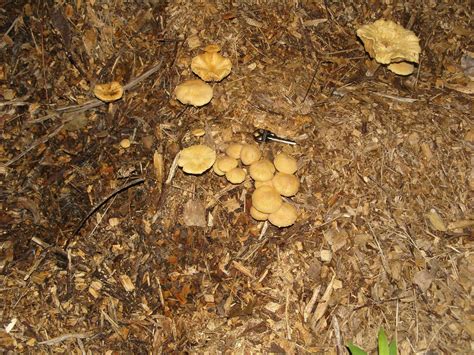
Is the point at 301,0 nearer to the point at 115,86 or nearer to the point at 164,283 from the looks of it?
the point at 115,86

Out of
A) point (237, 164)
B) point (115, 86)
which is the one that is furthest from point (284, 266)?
point (115, 86)

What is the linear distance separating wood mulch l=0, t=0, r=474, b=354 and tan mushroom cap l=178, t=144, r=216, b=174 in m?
0.22

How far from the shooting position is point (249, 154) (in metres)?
3.77

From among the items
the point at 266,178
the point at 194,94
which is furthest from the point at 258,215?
the point at 194,94

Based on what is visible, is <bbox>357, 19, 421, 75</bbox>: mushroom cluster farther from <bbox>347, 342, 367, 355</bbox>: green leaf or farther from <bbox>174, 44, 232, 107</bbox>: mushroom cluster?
<bbox>347, 342, 367, 355</bbox>: green leaf

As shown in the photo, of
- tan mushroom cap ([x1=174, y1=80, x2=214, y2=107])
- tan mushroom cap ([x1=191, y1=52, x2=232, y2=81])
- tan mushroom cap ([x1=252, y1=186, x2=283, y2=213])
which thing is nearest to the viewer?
tan mushroom cap ([x1=252, y1=186, x2=283, y2=213])

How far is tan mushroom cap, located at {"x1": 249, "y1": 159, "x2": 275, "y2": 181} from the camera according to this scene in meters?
3.75

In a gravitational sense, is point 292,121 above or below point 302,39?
below

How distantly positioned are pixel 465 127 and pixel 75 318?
15.1 ft

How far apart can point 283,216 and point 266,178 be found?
39 centimetres

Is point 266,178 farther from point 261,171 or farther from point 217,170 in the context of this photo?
point 217,170

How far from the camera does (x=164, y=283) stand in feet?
12.7

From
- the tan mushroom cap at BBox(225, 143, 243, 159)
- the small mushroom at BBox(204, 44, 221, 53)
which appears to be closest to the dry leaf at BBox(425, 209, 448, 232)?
the tan mushroom cap at BBox(225, 143, 243, 159)

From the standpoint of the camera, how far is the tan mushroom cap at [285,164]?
3795mm
